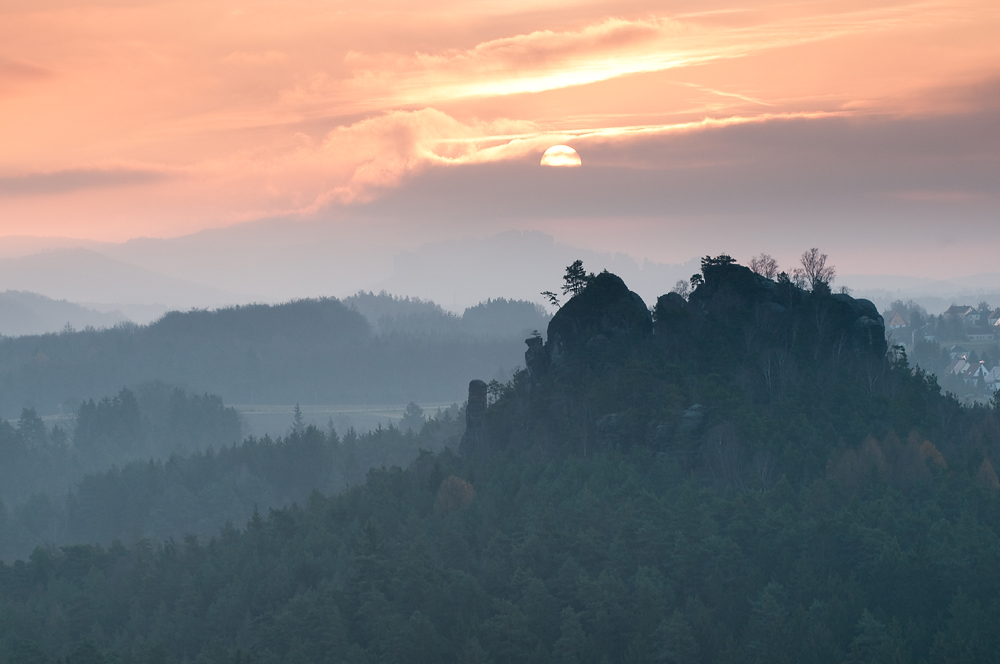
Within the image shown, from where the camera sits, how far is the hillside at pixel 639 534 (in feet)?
244

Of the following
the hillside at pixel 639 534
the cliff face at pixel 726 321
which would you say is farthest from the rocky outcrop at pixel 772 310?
the hillside at pixel 639 534

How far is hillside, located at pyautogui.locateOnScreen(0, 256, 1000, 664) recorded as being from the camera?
7450 centimetres

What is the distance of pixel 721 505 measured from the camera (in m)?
90.4

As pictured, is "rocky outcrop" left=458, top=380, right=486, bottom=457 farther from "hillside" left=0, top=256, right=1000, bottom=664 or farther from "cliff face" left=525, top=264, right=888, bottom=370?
"cliff face" left=525, top=264, right=888, bottom=370

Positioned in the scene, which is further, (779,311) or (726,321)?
(779,311)

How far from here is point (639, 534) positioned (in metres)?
87.2

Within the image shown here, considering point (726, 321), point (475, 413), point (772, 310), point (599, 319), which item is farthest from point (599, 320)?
point (475, 413)

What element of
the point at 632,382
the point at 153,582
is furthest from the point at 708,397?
the point at 153,582

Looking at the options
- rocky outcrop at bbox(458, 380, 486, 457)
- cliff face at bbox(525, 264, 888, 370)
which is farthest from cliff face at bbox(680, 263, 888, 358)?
rocky outcrop at bbox(458, 380, 486, 457)

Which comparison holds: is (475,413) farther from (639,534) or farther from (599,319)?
(639,534)

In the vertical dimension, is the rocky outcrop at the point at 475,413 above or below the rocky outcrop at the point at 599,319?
below

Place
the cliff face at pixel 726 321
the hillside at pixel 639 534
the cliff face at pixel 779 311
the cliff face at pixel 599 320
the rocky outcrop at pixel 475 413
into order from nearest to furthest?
the hillside at pixel 639 534, the cliff face at pixel 726 321, the cliff face at pixel 779 311, the cliff face at pixel 599 320, the rocky outcrop at pixel 475 413

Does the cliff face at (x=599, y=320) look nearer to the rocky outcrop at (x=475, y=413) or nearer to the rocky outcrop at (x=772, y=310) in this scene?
the rocky outcrop at (x=772, y=310)

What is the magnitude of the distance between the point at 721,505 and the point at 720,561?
9.13 meters
